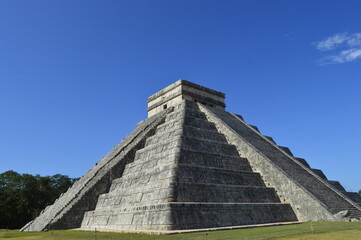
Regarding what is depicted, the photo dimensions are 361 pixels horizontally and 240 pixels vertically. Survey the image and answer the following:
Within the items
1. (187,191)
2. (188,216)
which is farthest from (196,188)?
(188,216)

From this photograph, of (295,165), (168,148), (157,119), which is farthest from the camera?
(157,119)

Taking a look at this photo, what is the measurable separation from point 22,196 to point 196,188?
97.0ft

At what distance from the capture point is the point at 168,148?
1967 centimetres

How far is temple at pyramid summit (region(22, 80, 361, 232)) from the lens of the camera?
1519 cm

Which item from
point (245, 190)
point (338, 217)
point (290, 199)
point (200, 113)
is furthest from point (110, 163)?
point (338, 217)

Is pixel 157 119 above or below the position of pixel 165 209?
above

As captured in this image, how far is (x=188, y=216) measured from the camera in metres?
14.2

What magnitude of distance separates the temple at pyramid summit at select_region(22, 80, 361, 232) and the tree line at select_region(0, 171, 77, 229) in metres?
18.8

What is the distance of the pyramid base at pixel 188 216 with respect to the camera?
13.9 m

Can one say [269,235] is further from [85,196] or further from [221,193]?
[85,196]

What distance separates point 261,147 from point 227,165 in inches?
190

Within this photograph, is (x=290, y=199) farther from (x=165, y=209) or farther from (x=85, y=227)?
(x=85, y=227)

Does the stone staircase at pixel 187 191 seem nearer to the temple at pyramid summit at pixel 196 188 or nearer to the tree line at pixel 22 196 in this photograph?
the temple at pyramid summit at pixel 196 188

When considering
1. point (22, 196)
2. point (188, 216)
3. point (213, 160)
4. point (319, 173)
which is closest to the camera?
point (188, 216)
